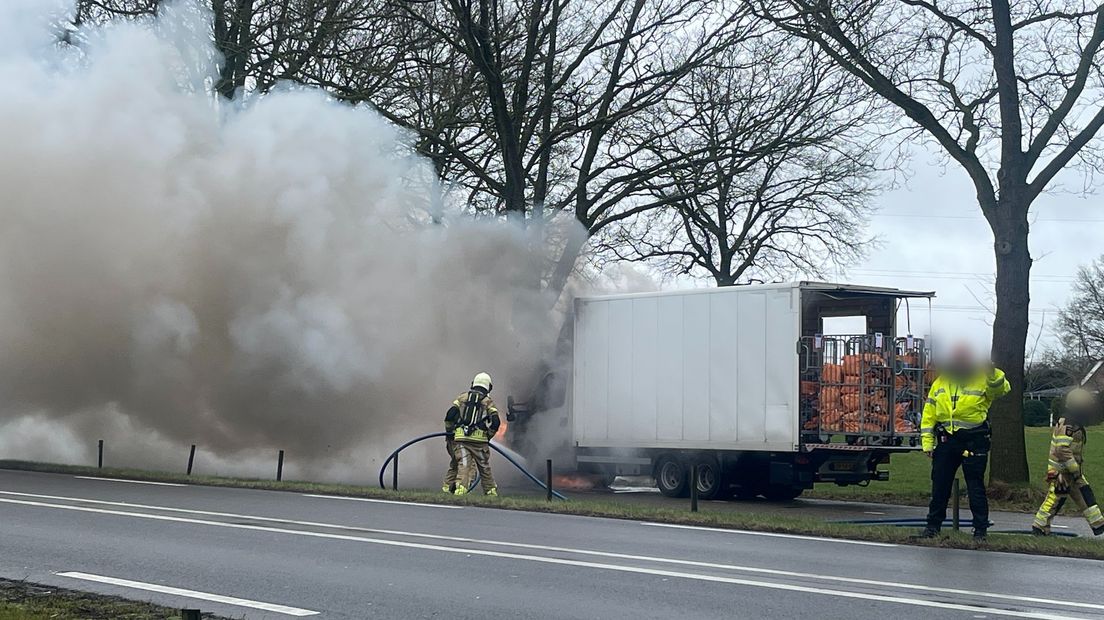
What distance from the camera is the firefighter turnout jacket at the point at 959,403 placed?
41.7ft

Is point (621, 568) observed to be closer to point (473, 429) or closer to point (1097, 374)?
point (473, 429)

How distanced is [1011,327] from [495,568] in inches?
513

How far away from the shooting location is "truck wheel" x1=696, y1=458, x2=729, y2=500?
19.8 meters

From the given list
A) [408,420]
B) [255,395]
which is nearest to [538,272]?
[408,420]

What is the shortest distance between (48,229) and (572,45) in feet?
35.8

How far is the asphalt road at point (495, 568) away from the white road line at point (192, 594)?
0.02 m

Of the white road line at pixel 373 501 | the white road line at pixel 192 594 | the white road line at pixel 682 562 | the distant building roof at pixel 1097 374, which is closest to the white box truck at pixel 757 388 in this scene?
the white road line at pixel 373 501

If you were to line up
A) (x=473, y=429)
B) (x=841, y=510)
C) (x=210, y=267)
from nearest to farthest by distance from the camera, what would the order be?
(x=473, y=429) < (x=841, y=510) < (x=210, y=267)

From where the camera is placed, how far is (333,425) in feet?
73.6

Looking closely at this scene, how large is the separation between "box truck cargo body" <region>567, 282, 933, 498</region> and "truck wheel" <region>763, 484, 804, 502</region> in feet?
0.07

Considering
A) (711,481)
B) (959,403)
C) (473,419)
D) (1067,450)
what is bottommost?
(711,481)

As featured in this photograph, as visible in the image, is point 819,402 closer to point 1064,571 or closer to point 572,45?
point 1064,571

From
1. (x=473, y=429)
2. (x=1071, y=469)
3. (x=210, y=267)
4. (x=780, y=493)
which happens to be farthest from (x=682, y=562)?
(x=210, y=267)

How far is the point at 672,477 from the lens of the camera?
20562mm
